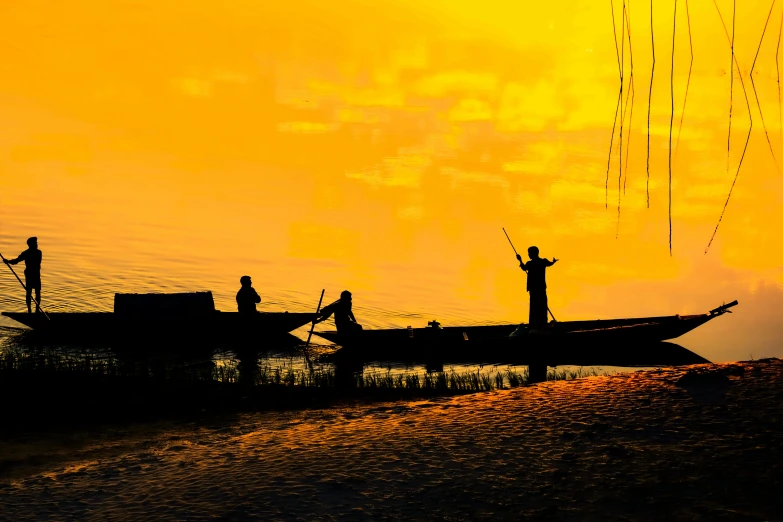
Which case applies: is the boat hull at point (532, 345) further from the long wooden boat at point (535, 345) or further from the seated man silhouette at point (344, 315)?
the seated man silhouette at point (344, 315)

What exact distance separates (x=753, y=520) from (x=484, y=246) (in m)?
28.7

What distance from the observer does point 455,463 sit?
732 cm

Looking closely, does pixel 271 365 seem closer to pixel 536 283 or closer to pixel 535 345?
pixel 535 345

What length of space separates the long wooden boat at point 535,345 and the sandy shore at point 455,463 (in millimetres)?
7190

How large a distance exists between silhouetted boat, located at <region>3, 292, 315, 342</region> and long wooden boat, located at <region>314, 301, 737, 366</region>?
5.44ft

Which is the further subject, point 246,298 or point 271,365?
point 246,298

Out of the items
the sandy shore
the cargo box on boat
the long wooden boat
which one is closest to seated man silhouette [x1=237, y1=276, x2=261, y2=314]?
the cargo box on boat

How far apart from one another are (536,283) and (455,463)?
9.96m

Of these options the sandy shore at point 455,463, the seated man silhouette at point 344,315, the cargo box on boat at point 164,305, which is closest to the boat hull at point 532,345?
the seated man silhouette at point 344,315

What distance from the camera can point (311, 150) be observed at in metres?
66.8

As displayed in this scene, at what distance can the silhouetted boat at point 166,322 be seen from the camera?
19.4m

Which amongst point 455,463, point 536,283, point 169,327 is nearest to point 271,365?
point 169,327

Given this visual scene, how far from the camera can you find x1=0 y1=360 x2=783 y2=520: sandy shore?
20.9 ft

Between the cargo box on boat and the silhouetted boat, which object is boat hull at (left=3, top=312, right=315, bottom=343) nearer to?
the silhouetted boat
